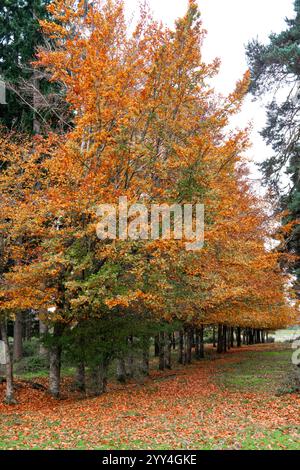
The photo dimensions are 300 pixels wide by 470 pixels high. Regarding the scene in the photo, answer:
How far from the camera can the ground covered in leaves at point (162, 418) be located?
839 cm

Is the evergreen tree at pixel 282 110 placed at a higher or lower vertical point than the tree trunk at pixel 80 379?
higher

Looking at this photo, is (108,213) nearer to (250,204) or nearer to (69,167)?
(69,167)

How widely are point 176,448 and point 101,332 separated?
665cm

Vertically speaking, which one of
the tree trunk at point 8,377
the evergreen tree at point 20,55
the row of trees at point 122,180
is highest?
the evergreen tree at point 20,55

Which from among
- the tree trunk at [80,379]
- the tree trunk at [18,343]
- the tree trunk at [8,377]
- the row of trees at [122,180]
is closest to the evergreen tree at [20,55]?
the row of trees at [122,180]

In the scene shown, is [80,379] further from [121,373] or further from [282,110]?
[282,110]

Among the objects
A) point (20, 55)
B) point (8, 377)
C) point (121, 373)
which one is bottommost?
point (121, 373)

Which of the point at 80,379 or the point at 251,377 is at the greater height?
the point at 80,379

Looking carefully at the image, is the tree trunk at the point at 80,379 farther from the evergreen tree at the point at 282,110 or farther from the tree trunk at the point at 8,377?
the evergreen tree at the point at 282,110

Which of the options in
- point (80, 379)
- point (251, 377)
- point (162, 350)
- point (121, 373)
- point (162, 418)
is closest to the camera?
point (162, 418)

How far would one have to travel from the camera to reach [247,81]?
40.4 ft

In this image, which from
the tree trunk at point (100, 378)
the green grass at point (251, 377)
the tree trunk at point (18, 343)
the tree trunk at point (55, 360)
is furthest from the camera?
the tree trunk at point (18, 343)

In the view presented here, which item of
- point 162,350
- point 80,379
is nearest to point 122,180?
point 80,379

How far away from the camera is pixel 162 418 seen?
35.2 feet
